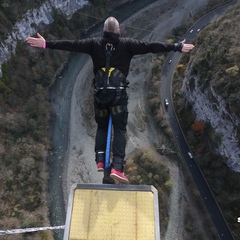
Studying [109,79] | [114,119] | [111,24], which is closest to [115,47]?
[111,24]

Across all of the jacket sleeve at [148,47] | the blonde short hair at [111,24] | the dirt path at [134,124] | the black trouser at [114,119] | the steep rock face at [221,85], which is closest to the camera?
the blonde short hair at [111,24]

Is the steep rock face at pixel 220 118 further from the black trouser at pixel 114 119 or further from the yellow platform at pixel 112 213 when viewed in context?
the yellow platform at pixel 112 213

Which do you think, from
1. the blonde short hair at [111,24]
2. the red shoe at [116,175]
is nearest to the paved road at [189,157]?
the red shoe at [116,175]

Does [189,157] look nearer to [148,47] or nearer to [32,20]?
[148,47]

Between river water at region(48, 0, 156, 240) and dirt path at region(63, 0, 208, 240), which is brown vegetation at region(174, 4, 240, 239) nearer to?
dirt path at region(63, 0, 208, 240)

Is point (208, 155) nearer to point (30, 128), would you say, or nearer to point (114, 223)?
point (30, 128)

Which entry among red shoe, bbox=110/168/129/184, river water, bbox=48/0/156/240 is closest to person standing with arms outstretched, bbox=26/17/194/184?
red shoe, bbox=110/168/129/184
